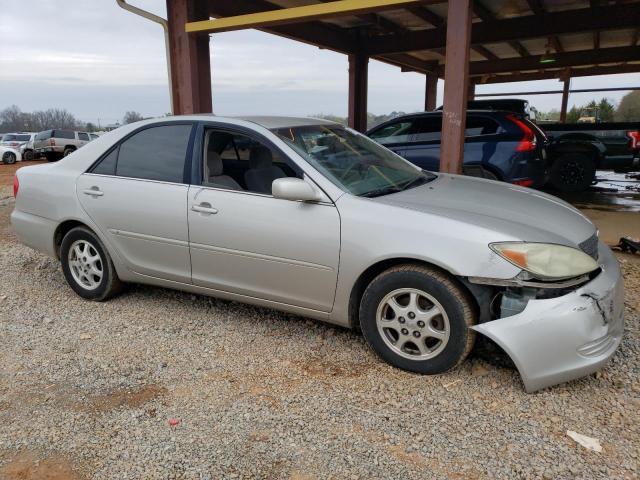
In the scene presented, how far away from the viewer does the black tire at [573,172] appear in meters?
9.57

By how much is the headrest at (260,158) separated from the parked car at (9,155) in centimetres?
2368

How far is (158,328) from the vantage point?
3770mm

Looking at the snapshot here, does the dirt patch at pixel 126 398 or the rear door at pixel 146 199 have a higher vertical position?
the rear door at pixel 146 199

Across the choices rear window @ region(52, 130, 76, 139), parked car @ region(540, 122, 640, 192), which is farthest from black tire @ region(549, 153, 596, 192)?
rear window @ region(52, 130, 76, 139)

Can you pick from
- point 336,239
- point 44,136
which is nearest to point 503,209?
point 336,239

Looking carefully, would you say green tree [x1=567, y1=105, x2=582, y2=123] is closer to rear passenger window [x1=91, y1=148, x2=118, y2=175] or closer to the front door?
the front door

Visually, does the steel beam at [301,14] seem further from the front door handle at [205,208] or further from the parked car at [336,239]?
the front door handle at [205,208]

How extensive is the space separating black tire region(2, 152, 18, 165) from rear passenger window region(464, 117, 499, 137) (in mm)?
22933

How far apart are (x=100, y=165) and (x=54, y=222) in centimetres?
66

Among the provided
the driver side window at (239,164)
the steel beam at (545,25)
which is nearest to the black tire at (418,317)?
the driver side window at (239,164)

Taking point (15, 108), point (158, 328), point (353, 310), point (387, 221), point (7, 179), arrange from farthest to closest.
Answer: point (15, 108) < point (7, 179) < point (158, 328) < point (353, 310) < point (387, 221)

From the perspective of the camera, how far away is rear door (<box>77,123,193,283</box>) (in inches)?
144

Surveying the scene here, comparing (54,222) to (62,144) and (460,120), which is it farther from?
(62,144)

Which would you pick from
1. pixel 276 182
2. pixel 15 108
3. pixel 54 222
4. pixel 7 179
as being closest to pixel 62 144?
pixel 7 179
